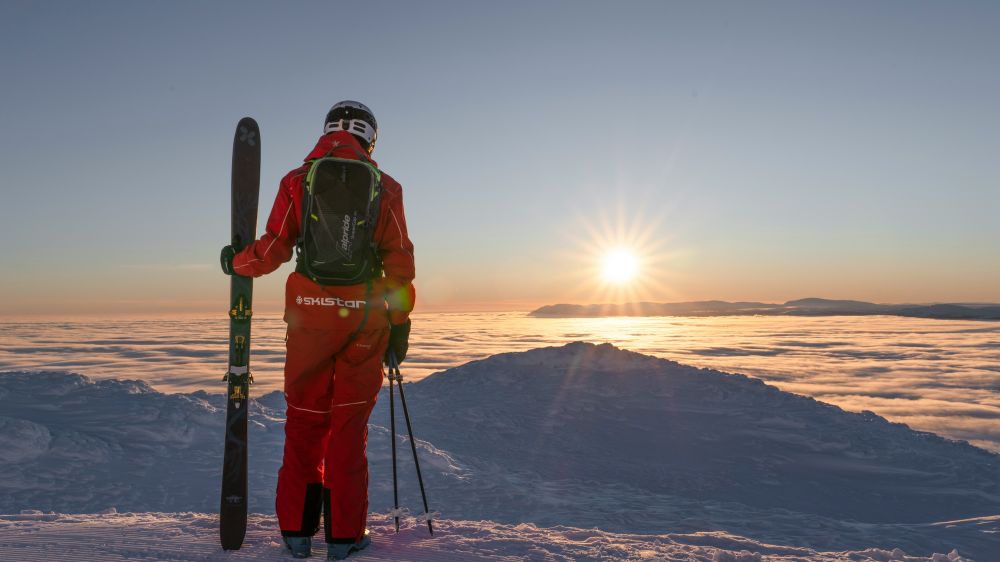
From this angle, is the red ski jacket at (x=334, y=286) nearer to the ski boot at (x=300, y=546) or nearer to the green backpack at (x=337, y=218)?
the green backpack at (x=337, y=218)

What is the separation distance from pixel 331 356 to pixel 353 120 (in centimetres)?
143

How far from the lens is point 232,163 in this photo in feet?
13.8

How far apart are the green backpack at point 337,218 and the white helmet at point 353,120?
38 cm

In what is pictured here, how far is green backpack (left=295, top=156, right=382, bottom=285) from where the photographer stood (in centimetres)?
323

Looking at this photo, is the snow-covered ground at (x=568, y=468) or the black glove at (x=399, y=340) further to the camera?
the snow-covered ground at (x=568, y=468)

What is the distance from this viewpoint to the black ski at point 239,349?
337cm

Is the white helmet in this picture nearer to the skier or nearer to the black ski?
the skier

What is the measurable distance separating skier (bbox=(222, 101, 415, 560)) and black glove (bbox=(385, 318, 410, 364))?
0.08m

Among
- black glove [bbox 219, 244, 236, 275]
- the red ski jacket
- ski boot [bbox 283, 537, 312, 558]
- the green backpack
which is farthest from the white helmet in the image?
ski boot [bbox 283, 537, 312, 558]

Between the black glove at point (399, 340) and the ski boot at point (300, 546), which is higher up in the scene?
the black glove at point (399, 340)

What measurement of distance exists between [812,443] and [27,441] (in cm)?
1493

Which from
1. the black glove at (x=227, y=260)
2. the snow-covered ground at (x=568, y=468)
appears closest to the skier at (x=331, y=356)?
the black glove at (x=227, y=260)

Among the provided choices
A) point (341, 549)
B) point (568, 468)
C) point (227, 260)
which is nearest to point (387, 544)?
point (341, 549)

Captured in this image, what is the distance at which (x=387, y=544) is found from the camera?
3301 mm
